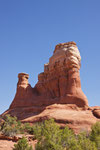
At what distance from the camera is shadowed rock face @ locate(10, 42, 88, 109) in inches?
1332

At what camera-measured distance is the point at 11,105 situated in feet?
138

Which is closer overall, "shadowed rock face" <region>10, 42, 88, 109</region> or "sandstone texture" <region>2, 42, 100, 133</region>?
"sandstone texture" <region>2, 42, 100, 133</region>

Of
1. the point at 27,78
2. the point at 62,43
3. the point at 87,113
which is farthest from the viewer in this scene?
the point at 27,78

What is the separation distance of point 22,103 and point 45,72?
31.0ft

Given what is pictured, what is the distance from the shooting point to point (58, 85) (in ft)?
124

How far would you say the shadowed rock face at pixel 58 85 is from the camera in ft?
111

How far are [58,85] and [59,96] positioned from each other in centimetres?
257

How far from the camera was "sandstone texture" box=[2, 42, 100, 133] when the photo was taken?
27189 millimetres

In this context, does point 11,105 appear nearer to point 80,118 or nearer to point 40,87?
point 40,87

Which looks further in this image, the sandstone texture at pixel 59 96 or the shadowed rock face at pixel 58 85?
the shadowed rock face at pixel 58 85

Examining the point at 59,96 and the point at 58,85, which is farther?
the point at 58,85

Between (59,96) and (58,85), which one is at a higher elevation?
(58,85)

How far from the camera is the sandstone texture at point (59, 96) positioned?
27.2m

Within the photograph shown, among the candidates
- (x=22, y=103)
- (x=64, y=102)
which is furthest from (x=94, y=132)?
(x=22, y=103)
